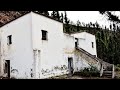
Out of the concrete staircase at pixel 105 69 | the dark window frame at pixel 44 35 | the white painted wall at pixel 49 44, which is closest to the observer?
the white painted wall at pixel 49 44

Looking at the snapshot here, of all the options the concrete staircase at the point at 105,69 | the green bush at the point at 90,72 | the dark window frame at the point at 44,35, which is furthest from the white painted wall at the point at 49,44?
the concrete staircase at the point at 105,69

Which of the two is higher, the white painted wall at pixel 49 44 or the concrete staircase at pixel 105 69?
the white painted wall at pixel 49 44

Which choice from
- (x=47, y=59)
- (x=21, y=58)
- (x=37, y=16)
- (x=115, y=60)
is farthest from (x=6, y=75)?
(x=115, y=60)

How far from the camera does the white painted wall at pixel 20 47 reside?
1552 cm

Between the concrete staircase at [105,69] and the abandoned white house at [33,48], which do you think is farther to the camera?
the concrete staircase at [105,69]

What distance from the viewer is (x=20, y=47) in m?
16.0

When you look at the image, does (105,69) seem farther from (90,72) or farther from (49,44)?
(49,44)

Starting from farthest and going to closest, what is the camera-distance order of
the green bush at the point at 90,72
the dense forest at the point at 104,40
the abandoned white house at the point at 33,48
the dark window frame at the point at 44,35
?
the dense forest at the point at 104,40 < the green bush at the point at 90,72 < the dark window frame at the point at 44,35 < the abandoned white house at the point at 33,48

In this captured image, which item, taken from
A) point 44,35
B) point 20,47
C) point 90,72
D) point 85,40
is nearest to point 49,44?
point 44,35

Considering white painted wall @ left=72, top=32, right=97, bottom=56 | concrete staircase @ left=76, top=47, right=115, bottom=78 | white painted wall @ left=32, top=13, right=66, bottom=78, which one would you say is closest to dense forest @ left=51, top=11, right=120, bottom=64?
white painted wall @ left=72, top=32, right=97, bottom=56

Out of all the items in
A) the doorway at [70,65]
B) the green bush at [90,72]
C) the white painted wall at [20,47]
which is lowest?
the green bush at [90,72]

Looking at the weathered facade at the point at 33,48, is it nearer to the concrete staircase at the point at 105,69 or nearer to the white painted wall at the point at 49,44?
the white painted wall at the point at 49,44

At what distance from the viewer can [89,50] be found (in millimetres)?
22594
